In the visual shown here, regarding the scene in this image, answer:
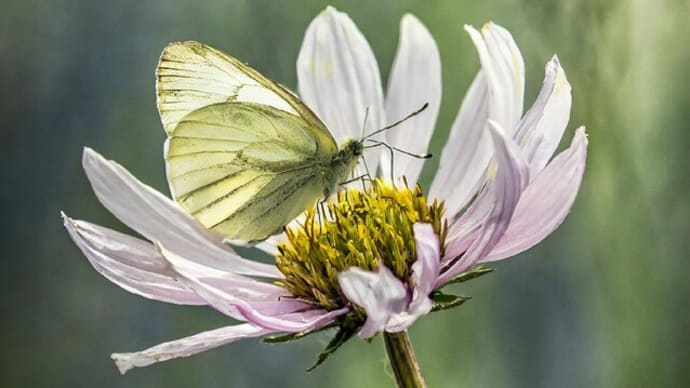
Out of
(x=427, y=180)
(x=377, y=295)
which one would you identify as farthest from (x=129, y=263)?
(x=427, y=180)

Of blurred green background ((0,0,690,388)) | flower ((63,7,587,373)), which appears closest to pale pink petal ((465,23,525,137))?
flower ((63,7,587,373))

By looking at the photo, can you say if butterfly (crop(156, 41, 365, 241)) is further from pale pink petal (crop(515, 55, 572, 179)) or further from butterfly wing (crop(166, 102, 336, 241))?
pale pink petal (crop(515, 55, 572, 179))

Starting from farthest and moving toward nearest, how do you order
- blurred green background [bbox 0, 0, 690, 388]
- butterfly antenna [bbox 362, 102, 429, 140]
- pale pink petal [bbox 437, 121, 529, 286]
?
1. blurred green background [bbox 0, 0, 690, 388]
2. butterfly antenna [bbox 362, 102, 429, 140]
3. pale pink petal [bbox 437, 121, 529, 286]

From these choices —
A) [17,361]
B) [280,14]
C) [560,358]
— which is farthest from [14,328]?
[560,358]

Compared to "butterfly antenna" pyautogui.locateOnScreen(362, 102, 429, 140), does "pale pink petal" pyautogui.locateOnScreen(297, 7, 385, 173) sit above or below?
above

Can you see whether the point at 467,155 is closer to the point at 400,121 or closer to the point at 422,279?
the point at 400,121

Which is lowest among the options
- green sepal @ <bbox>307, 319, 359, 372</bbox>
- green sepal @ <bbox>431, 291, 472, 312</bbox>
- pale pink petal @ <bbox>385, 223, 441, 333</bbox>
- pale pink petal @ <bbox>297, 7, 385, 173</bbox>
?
green sepal @ <bbox>307, 319, 359, 372</bbox>

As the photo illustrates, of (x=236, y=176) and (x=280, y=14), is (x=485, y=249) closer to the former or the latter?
(x=236, y=176)

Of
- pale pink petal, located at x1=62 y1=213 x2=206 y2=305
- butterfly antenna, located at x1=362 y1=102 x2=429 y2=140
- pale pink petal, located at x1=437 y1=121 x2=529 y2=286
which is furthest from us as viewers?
butterfly antenna, located at x1=362 y1=102 x2=429 y2=140
